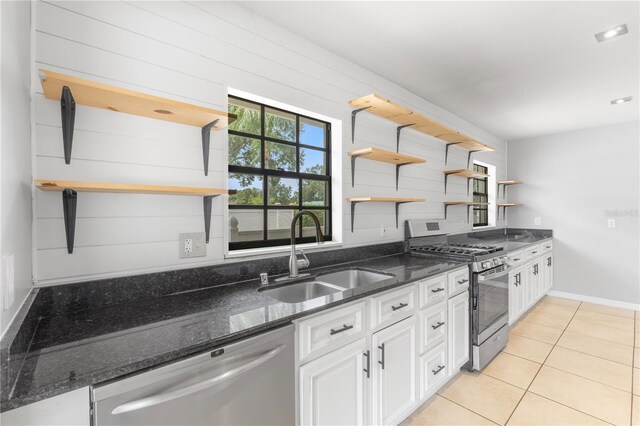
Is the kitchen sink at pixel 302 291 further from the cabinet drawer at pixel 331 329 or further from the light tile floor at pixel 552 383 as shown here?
the light tile floor at pixel 552 383

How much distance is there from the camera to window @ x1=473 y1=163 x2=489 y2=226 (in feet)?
15.1

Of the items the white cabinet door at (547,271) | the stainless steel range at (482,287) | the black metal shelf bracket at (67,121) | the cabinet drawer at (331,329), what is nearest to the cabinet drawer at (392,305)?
the cabinet drawer at (331,329)

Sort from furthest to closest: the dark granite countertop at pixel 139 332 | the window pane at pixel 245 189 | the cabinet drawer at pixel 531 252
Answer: the cabinet drawer at pixel 531 252, the window pane at pixel 245 189, the dark granite countertop at pixel 139 332

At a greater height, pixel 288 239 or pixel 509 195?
pixel 509 195

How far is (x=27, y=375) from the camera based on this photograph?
0.75 m

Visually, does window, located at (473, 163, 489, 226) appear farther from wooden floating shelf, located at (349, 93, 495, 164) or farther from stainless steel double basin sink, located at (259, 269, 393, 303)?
stainless steel double basin sink, located at (259, 269, 393, 303)

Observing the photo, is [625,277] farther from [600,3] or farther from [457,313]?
[600,3]

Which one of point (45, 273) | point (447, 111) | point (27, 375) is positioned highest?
point (447, 111)

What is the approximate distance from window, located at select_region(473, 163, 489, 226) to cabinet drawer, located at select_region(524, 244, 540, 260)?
825 mm

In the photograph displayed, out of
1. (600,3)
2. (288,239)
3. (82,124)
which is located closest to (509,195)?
(600,3)

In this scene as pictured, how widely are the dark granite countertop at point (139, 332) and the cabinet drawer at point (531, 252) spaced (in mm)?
2972

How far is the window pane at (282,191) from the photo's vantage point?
2.13m

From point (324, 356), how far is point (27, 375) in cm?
102

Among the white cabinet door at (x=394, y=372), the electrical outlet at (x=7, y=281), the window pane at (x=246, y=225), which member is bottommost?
the white cabinet door at (x=394, y=372)
